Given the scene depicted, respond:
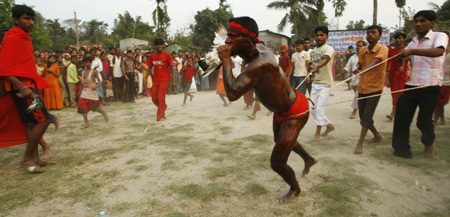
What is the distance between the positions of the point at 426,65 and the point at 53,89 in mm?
9361

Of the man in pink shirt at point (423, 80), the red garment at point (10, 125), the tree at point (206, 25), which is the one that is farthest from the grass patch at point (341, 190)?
the tree at point (206, 25)

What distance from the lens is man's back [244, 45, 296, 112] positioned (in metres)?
2.31

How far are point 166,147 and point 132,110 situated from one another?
13.7ft

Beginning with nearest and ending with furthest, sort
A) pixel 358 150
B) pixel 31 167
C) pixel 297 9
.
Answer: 1. pixel 31 167
2. pixel 358 150
3. pixel 297 9

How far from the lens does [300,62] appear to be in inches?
259

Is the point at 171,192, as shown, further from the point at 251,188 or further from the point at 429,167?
the point at 429,167

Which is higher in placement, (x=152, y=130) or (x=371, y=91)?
(x=371, y=91)

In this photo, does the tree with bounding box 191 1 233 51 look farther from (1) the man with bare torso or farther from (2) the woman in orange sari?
(1) the man with bare torso

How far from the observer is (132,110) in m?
8.12

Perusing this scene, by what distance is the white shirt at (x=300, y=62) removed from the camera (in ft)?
21.5

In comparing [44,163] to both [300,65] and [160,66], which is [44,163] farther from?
[300,65]

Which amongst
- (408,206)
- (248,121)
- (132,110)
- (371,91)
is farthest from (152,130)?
(408,206)

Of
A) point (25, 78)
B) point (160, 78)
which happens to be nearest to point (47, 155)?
point (25, 78)

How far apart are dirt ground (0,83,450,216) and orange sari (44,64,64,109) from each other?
3.53m
